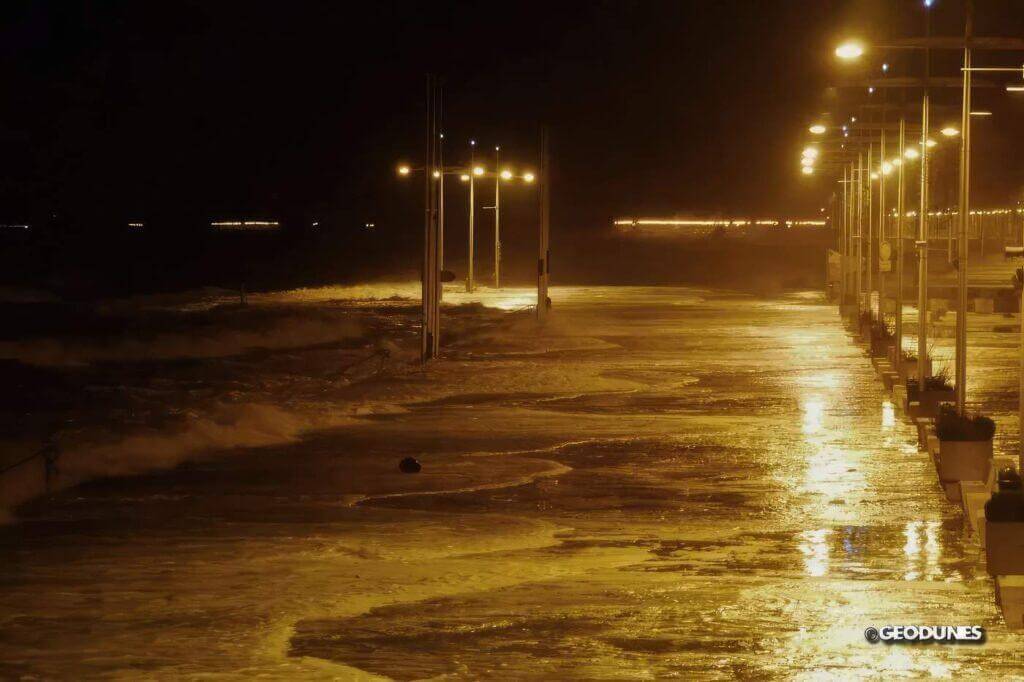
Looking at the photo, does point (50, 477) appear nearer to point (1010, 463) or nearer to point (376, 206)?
point (1010, 463)

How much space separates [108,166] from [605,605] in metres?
112

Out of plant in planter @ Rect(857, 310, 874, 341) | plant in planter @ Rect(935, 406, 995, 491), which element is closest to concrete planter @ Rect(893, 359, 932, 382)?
plant in planter @ Rect(935, 406, 995, 491)

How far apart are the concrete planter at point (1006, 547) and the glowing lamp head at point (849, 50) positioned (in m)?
7.90

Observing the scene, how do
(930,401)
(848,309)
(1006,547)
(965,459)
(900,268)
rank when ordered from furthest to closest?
(848,309), (900,268), (930,401), (965,459), (1006,547)

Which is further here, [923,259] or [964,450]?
[923,259]

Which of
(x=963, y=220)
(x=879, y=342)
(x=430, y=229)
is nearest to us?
(x=963, y=220)

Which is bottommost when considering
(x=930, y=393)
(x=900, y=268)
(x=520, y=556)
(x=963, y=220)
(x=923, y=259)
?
(x=520, y=556)

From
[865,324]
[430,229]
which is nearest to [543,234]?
[865,324]

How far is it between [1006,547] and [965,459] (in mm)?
4098

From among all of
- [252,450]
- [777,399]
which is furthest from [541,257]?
[252,450]

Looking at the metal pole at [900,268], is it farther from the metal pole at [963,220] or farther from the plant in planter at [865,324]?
the plant in planter at [865,324]

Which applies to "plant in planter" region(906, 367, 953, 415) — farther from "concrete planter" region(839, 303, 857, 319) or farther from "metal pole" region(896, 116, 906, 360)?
"concrete planter" region(839, 303, 857, 319)

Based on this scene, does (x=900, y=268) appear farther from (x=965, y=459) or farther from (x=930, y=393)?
(x=965, y=459)

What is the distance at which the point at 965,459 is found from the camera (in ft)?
45.2
